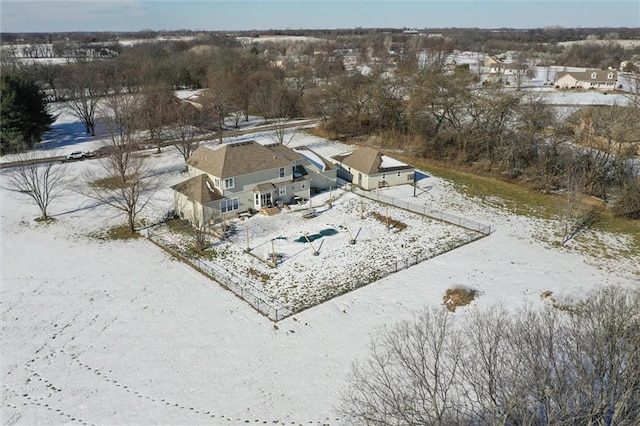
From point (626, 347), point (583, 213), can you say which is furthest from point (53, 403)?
point (583, 213)

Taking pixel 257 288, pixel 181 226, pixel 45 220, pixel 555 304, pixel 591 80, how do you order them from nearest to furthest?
pixel 555 304 < pixel 257 288 < pixel 181 226 < pixel 45 220 < pixel 591 80

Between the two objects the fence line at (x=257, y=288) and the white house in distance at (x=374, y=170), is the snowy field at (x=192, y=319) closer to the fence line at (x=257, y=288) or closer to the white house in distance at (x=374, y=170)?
the fence line at (x=257, y=288)

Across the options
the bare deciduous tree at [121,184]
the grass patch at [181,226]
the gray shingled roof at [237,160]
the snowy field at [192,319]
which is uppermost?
the gray shingled roof at [237,160]

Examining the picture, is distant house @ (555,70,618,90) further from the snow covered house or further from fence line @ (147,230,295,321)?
fence line @ (147,230,295,321)

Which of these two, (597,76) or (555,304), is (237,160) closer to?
(555,304)

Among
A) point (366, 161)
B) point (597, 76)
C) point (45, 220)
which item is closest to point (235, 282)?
point (45, 220)

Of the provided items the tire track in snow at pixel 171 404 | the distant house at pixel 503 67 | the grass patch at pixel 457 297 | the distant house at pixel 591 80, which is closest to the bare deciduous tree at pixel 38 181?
the tire track in snow at pixel 171 404
